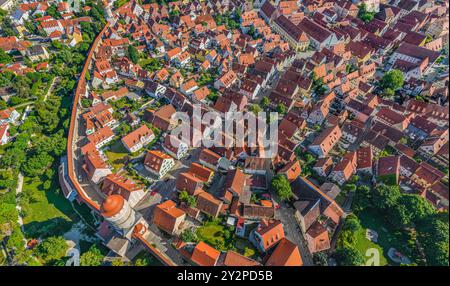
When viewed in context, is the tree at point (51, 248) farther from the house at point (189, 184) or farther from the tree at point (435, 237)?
the tree at point (435, 237)

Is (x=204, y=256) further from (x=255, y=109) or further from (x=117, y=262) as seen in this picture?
(x=255, y=109)

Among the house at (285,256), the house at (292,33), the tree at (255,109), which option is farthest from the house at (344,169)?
the house at (292,33)

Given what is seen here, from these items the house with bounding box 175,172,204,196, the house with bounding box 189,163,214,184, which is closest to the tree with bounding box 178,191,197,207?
the house with bounding box 175,172,204,196

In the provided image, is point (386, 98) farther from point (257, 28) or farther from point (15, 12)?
point (15, 12)

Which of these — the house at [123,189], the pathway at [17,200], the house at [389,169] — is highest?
the house at [389,169]

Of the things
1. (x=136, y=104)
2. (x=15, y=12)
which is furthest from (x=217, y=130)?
(x=15, y=12)

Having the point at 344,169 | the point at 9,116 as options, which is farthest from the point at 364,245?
the point at 9,116
